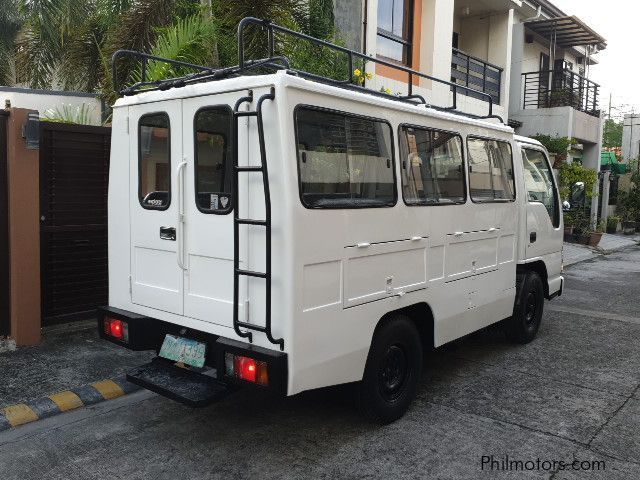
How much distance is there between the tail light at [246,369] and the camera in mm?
3430

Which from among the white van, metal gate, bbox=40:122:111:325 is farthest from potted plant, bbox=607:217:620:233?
metal gate, bbox=40:122:111:325

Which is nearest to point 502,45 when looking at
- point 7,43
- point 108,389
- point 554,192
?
point 554,192

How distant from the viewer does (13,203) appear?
5.54m

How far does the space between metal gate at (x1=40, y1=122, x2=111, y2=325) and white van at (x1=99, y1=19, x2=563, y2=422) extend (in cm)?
188

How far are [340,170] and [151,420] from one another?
2.30 meters

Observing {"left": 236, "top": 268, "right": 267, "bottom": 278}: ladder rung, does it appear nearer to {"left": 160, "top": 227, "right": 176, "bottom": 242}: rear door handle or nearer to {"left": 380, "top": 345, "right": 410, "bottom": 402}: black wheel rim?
{"left": 160, "top": 227, "right": 176, "bottom": 242}: rear door handle

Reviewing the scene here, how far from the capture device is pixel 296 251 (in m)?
3.41

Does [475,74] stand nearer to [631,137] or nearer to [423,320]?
[423,320]

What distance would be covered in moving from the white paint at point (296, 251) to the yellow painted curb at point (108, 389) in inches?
32.0

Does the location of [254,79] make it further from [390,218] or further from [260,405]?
[260,405]

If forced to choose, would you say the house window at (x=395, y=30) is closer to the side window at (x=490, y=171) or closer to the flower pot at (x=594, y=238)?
the side window at (x=490, y=171)

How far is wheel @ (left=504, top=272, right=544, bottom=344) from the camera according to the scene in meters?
6.26

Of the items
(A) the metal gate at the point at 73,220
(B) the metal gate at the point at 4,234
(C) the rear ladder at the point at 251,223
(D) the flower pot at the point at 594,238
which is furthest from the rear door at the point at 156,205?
(D) the flower pot at the point at 594,238

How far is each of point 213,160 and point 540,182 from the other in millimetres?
4131
